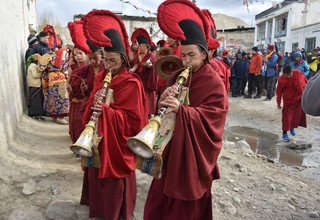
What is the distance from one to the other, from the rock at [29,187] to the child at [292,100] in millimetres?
6029

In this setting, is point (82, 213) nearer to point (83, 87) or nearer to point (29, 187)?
point (29, 187)

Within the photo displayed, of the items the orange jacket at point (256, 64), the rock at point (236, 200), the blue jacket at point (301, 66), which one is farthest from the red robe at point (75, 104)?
the orange jacket at point (256, 64)

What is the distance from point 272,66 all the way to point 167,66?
424 inches

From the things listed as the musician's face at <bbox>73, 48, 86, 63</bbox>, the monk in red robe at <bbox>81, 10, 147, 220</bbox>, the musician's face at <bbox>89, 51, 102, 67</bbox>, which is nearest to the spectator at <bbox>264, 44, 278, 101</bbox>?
the musician's face at <bbox>73, 48, 86, 63</bbox>

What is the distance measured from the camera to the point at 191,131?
Answer: 2264mm

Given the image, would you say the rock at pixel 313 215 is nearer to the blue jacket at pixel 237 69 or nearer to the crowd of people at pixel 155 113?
the crowd of people at pixel 155 113

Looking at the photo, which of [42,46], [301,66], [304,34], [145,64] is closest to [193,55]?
[145,64]

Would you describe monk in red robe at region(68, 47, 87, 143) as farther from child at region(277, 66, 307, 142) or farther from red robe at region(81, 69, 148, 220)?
child at region(277, 66, 307, 142)

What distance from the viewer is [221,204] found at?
3.89m

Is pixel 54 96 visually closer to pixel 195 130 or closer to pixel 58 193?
pixel 58 193

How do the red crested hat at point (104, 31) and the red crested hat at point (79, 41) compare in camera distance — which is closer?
the red crested hat at point (104, 31)

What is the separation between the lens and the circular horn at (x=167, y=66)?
2.72m

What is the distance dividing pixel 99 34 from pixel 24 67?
18.5 feet

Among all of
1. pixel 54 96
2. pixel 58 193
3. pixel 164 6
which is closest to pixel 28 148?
pixel 58 193
